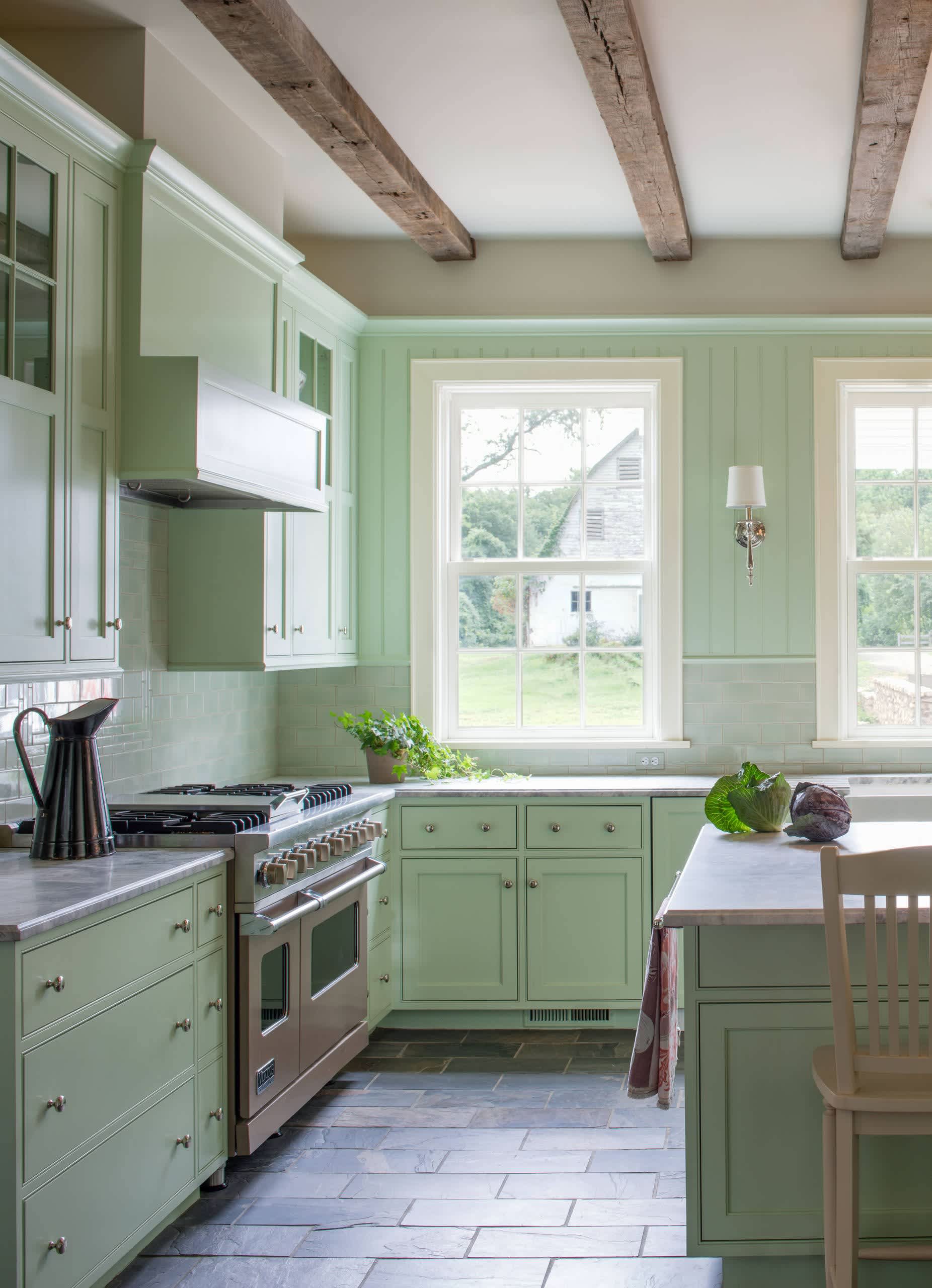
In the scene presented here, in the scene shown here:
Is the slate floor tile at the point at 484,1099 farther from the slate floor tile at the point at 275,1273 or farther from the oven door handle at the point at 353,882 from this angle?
the slate floor tile at the point at 275,1273

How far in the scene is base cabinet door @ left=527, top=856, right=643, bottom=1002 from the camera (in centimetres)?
455

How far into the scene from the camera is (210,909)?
3.05 meters

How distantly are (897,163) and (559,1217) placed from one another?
3385 mm

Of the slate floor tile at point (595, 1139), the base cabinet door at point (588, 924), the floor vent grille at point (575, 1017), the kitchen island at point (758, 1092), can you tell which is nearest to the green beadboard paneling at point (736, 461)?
the base cabinet door at point (588, 924)

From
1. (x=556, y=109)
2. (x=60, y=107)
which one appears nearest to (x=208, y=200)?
(x=60, y=107)

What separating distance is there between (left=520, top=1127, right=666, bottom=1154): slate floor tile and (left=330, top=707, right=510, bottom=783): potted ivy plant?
1542 mm

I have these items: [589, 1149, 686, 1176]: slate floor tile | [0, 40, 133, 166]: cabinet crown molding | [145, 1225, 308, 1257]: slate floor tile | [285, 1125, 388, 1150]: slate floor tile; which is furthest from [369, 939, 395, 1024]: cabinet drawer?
[0, 40, 133, 166]: cabinet crown molding

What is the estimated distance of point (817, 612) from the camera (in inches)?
199

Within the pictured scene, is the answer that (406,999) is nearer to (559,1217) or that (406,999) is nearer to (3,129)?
(559,1217)

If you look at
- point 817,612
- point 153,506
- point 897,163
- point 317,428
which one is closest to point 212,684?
point 153,506

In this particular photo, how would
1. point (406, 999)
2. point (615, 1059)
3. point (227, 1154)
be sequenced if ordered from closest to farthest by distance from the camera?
point (227, 1154) → point (615, 1059) → point (406, 999)

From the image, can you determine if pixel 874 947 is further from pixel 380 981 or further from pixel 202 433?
pixel 380 981

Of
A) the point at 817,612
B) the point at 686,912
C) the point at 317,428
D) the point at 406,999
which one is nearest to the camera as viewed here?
the point at 686,912

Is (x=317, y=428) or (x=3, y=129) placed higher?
(x=3, y=129)
